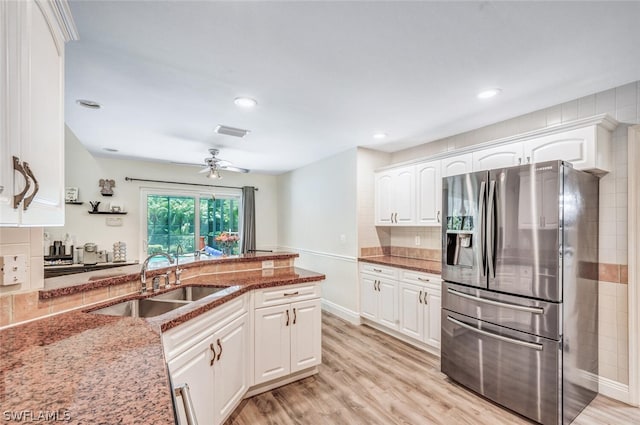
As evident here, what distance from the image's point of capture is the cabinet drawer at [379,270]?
3.58m

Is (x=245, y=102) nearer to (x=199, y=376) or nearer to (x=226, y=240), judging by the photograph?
(x=226, y=240)

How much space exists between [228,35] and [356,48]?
2.52 feet

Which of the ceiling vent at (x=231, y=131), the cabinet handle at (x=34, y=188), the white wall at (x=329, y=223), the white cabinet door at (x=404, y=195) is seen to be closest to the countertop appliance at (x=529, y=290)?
the white cabinet door at (x=404, y=195)

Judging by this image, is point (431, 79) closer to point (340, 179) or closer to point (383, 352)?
point (340, 179)

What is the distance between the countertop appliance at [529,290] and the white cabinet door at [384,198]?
1447mm

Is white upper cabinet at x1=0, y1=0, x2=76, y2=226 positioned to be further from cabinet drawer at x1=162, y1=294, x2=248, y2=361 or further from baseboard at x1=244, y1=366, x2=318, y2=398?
baseboard at x1=244, y1=366, x2=318, y2=398

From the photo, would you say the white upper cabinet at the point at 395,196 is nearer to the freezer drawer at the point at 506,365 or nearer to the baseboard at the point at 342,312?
the baseboard at the point at 342,312

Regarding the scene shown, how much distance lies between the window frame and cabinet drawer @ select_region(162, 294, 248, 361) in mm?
3721

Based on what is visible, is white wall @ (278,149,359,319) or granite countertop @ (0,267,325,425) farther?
white wall @ (278,149,359,319)

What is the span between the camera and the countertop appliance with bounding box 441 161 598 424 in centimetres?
204

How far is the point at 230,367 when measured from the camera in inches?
81.2

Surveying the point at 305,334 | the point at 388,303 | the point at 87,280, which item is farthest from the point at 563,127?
the point at 87,280

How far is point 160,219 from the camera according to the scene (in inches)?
208

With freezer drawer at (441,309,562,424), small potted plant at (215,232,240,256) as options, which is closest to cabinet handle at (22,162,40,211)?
small potted plant at (215,232,240,256)
